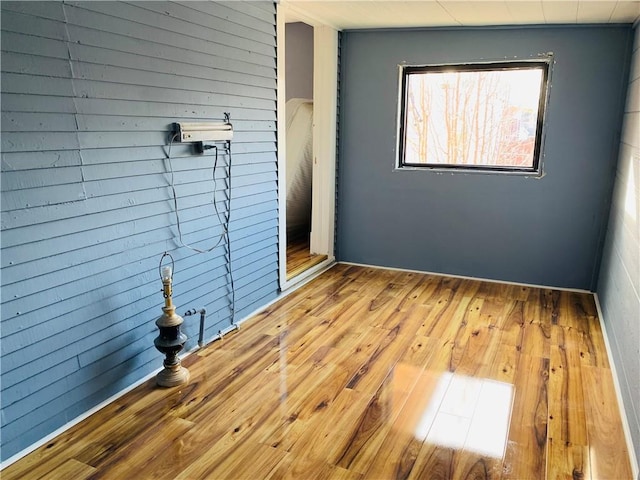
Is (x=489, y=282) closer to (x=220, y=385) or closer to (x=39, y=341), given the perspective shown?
(x=220, y=385)

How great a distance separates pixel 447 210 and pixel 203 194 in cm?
231

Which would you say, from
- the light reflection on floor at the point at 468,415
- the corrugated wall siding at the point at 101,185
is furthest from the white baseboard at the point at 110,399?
the light reflection on floor at the point at 468,415

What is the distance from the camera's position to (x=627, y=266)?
8.75ft

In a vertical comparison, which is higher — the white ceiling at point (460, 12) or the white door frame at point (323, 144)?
the white ceiling at point (460, 12)

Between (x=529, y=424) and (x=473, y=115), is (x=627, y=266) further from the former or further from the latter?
(x=473, y=115)

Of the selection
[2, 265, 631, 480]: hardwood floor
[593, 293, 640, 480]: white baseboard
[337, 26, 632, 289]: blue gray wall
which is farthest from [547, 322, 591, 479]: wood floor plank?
[337, 26, 632, 289]: blue gray wall

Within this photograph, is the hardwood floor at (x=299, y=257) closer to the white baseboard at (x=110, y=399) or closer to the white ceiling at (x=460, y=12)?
the white baseboard at (x=110, y=399)

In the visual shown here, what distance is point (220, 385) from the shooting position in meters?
2.57

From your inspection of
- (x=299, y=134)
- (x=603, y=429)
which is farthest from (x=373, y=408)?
(x=299, y=134)

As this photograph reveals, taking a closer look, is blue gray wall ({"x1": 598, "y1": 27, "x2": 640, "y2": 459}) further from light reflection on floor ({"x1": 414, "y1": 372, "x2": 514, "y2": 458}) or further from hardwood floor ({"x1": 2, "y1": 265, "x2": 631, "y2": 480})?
light reflection on floor ({"x1": 414, "y1": 372, "x2": 514, "y2": 458})

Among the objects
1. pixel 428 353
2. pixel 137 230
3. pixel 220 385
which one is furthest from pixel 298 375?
pixel 137 230

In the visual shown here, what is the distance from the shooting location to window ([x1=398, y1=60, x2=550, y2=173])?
13.0 ft

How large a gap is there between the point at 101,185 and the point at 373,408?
164 cm

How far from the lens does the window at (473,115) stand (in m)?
3.97
